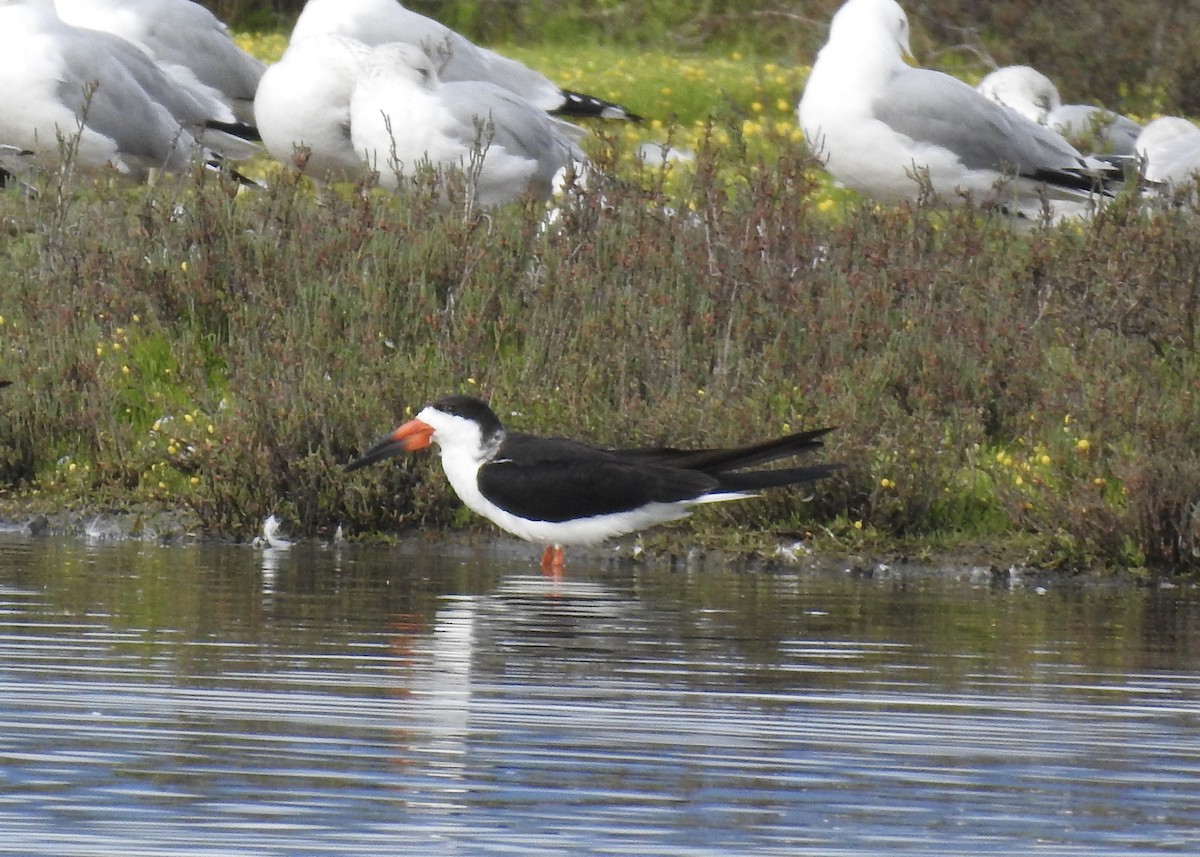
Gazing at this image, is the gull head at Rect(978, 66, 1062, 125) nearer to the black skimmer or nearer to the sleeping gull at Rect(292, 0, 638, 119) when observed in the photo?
the sleeping gull at Rect(292, 0, 638, 119)

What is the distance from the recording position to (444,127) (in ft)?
44.5

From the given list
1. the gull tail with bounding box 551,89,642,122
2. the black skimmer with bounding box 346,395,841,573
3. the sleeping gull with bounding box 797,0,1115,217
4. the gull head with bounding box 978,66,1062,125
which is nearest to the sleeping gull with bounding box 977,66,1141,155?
→ the gull head with bounding box 978,66,1062,125

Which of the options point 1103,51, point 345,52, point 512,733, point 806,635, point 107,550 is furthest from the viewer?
point 1103,51

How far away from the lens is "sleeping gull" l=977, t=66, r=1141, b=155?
52.8 ft

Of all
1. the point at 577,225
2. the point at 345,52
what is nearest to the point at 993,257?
the point at 577,225

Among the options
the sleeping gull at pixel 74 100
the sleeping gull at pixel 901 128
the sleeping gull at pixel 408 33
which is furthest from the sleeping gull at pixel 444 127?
the sleeping gull at pixel 408 33

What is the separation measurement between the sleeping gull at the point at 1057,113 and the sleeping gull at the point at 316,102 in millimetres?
4184

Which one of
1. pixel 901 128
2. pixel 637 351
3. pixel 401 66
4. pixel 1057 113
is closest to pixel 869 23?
pixel 901 128

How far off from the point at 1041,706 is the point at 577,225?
599cm

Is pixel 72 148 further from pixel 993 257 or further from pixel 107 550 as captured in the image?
pixel 993 257

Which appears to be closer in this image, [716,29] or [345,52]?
[345,52]

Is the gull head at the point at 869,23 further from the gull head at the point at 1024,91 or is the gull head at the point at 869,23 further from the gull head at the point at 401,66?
the gull head at the point at 1024,91

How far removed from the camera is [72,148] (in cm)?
1177

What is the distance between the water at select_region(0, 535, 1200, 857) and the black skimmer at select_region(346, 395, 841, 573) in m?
0.44
